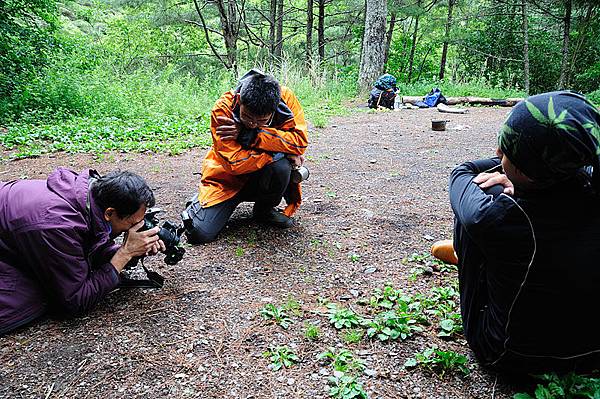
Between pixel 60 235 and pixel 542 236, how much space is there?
2.02m

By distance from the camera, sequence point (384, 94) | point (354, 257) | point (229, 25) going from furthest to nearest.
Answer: point (229, 25) → point (384, 94) → point (354, 257)

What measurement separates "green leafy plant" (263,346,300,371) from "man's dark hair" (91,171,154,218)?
0.98 m

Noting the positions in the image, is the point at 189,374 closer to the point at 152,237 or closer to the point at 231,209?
the point at 152,237

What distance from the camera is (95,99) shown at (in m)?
8.70

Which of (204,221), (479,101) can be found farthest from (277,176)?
(479,101)

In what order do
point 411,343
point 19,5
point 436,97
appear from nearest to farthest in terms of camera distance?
point 411,343, point 19,5, point 436,97

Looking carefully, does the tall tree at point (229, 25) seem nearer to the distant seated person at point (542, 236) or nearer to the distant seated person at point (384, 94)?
the distant seated person at point (384, 94)

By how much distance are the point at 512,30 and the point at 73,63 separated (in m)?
14.2

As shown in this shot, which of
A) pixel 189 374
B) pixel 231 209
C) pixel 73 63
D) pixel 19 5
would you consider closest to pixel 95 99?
pixel 73 63

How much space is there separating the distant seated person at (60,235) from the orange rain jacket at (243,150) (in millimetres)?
1047

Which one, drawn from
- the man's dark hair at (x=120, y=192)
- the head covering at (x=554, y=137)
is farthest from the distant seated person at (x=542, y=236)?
the man's dark hair at (x=120, y=192)

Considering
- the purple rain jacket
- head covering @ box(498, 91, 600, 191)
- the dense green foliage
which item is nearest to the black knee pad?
the purple rain jacket

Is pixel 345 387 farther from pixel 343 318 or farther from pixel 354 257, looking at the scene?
pixel 354 257

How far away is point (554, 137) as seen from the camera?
142 cm
